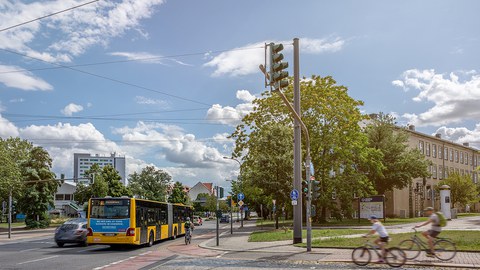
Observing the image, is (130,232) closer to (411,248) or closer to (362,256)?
(362,256)

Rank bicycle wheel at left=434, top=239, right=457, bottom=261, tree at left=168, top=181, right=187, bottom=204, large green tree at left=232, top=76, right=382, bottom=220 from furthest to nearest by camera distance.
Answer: tree at left=168, top=181, right=187, bottom=204 → large green tree at left=232, top=76, right=382, bottom=220 → bicycle wheel at left=434, top=239, right=457, bottom=261

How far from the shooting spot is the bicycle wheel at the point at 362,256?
15.8 meters

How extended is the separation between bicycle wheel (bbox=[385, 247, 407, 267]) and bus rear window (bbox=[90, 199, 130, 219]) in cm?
1328

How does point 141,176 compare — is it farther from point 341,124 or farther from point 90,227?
point 90,227

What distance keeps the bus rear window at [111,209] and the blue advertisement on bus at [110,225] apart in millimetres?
197

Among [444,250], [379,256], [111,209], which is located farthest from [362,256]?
[111,209]

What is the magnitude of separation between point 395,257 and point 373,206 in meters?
31.7

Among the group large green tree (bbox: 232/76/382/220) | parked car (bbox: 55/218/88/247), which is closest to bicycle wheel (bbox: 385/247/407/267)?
parked car (bbox: 55/218/88/247)

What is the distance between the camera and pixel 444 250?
51.7ft

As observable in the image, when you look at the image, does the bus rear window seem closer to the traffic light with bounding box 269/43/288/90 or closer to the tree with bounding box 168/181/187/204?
the traffic light with bounding box 269/43/288/90

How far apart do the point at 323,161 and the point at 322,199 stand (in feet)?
11.5

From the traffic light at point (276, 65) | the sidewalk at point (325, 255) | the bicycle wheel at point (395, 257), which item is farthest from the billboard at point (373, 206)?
the traffic light at point (276, 65)

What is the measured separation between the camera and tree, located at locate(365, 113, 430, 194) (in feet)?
182

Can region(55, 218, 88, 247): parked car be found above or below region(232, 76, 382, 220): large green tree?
below
